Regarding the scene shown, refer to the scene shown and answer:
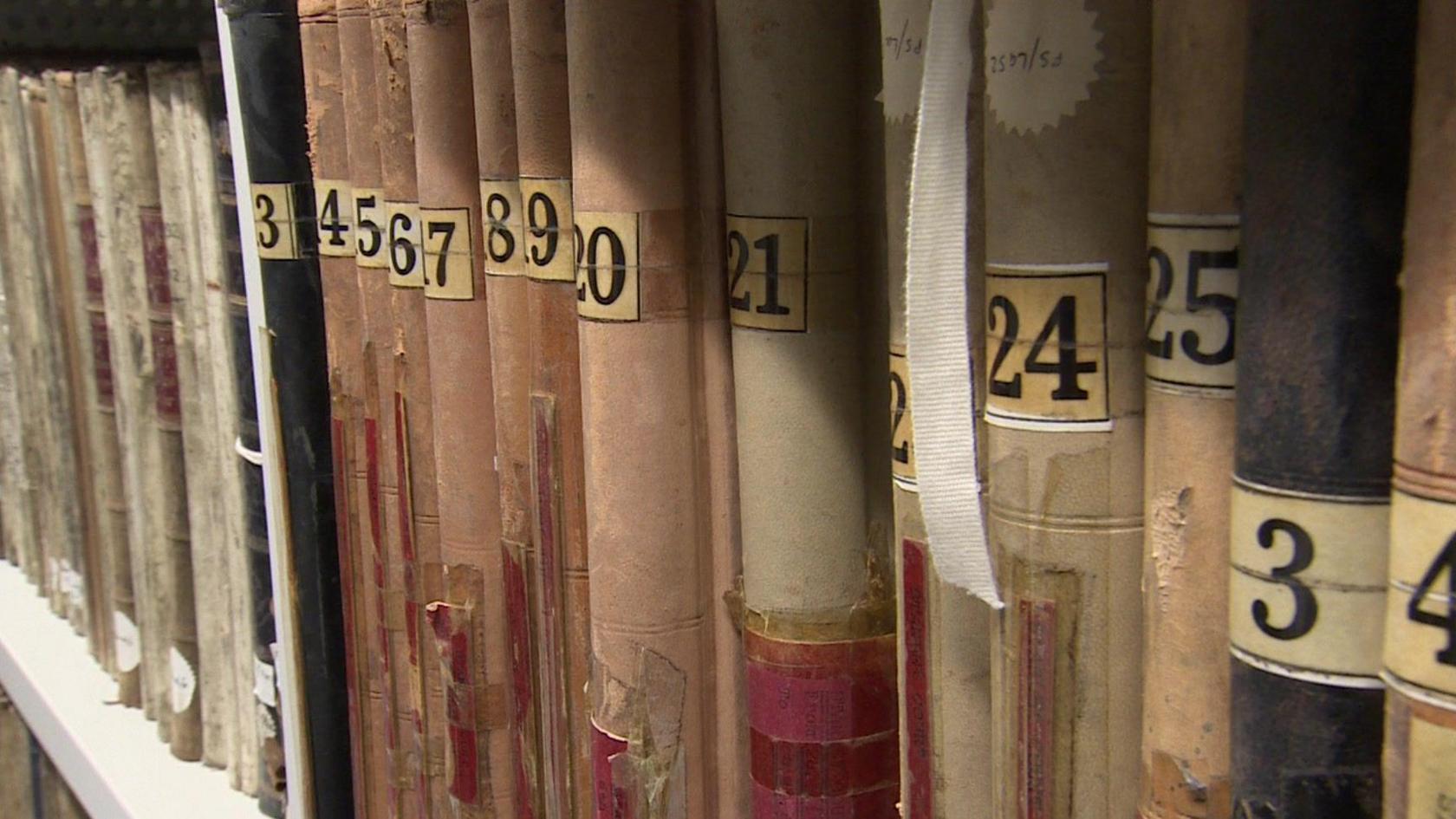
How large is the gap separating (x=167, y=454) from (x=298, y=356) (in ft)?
1.07

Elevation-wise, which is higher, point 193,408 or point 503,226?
point 503,226

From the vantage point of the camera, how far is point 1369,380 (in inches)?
Result: 11.9

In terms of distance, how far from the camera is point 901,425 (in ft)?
1.46

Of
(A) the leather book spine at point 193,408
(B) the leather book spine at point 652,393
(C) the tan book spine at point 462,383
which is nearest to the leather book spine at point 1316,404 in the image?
(B) the leather book spine at point 652,393

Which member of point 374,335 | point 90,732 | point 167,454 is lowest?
point 90,732

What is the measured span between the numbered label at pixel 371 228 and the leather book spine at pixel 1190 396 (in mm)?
425

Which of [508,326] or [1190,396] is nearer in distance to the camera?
[1190,396]

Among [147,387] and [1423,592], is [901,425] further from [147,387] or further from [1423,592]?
[147,387]

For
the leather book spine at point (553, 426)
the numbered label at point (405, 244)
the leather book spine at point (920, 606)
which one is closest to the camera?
the leather book spine at point (920, 606)

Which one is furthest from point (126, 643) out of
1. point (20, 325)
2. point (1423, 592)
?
point (1423, 592)

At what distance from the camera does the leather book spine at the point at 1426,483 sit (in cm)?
28

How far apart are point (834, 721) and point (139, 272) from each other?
73 centimetres

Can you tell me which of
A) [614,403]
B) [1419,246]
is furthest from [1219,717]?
[614,403]

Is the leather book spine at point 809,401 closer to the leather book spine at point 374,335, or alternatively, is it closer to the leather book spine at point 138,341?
the leather book spine at point 374,335
